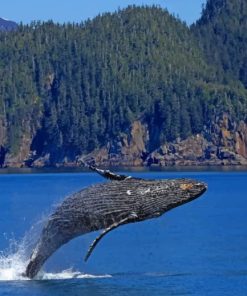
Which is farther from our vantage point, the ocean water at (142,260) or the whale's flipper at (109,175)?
the ocean water at (142,260)

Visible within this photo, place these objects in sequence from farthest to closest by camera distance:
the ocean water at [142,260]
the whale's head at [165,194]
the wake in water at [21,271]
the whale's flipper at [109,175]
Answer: the ocean water at [142,260] < the wake in water at [21,271] < the whale's flipper at [109,175] < the whale's head at [165,194]

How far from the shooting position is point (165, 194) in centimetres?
2973

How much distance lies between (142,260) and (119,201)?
24.0 meters

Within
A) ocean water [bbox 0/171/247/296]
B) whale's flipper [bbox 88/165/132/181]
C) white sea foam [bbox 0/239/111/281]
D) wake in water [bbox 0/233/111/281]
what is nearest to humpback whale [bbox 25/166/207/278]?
whale's flipper [bbox 88/165/132/181]

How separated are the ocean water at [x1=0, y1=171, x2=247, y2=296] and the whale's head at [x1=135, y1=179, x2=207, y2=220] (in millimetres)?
2792

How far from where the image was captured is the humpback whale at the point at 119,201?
96.9 feet

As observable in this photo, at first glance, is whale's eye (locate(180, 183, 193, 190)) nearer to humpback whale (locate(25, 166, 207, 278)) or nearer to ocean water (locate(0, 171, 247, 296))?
humpback whale (locate(25, 166, 207, 278))

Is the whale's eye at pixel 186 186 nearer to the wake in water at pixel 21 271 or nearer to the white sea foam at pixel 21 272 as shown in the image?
the wake in water at pixel 21 271

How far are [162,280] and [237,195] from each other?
103217 mm

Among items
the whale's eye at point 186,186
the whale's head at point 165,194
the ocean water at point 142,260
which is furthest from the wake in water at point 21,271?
the whale's eye at point 186,186

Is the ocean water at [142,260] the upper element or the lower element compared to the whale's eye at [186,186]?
lower

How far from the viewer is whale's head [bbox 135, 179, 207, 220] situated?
29.3 metres

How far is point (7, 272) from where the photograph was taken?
38.7 meters

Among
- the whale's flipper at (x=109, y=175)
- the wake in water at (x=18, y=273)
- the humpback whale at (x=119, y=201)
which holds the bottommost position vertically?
the wake in water at (x=18, y=273)
